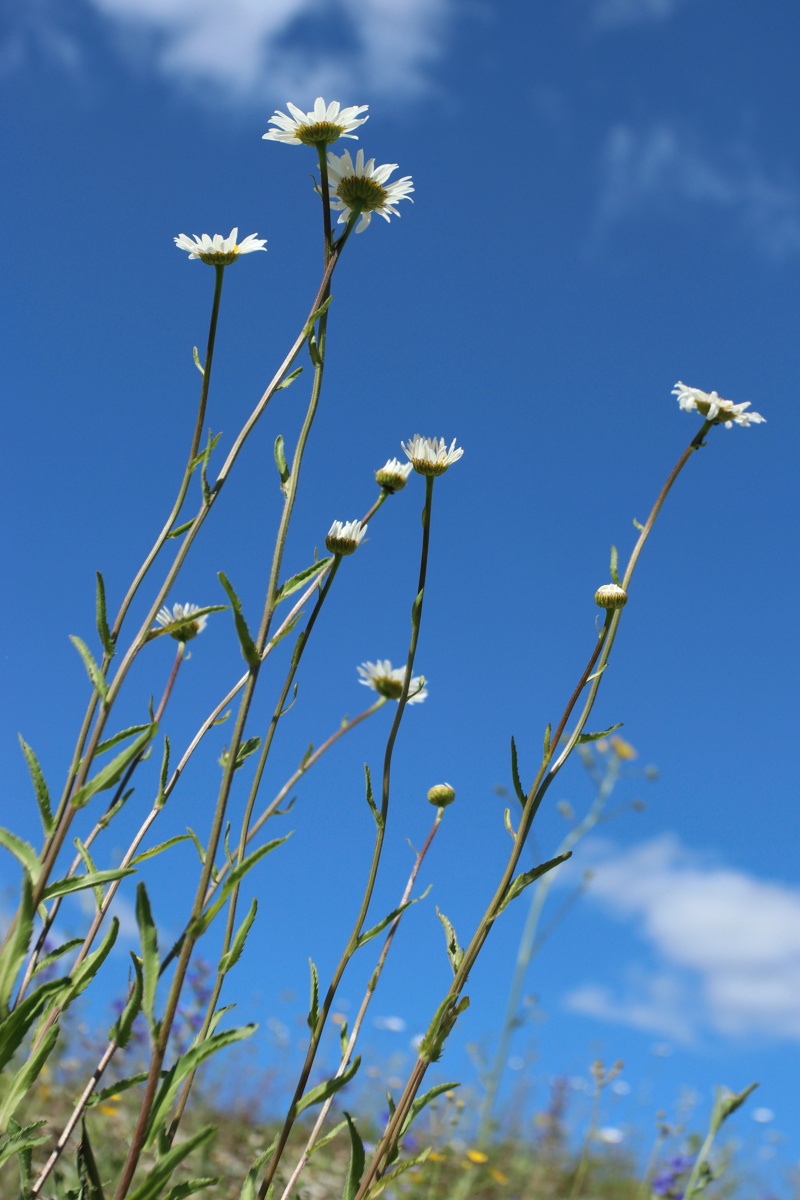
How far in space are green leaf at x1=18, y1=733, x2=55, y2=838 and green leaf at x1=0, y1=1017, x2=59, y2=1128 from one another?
21cm

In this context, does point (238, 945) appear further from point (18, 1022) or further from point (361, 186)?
point (361, 186)

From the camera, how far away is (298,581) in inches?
44.9

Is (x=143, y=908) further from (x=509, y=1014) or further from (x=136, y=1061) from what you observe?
(x=136, y=1061)

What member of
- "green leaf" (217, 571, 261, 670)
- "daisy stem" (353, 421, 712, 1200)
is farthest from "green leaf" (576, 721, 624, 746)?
"green leaf" (217, 571, 261, 670)

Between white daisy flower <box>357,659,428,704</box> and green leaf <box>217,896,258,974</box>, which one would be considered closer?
green leaf <box>217,896,258,974</box>

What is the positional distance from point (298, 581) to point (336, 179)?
610 millimetres

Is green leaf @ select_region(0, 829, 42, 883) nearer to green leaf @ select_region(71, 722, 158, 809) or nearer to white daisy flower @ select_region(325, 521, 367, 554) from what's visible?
green leaf @ select_region(71, 722, 158, 809)

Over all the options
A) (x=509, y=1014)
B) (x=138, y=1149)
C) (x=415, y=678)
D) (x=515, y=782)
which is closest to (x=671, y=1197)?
(x=509, y=1014)

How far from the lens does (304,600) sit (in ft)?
4.23

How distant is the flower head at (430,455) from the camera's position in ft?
4.83

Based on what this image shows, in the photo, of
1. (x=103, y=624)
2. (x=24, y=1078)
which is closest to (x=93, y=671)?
(x=103, y=624)

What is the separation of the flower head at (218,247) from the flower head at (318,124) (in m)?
0.14

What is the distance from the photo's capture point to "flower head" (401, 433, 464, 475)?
1471 mm

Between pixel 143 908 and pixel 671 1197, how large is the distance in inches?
96.1
